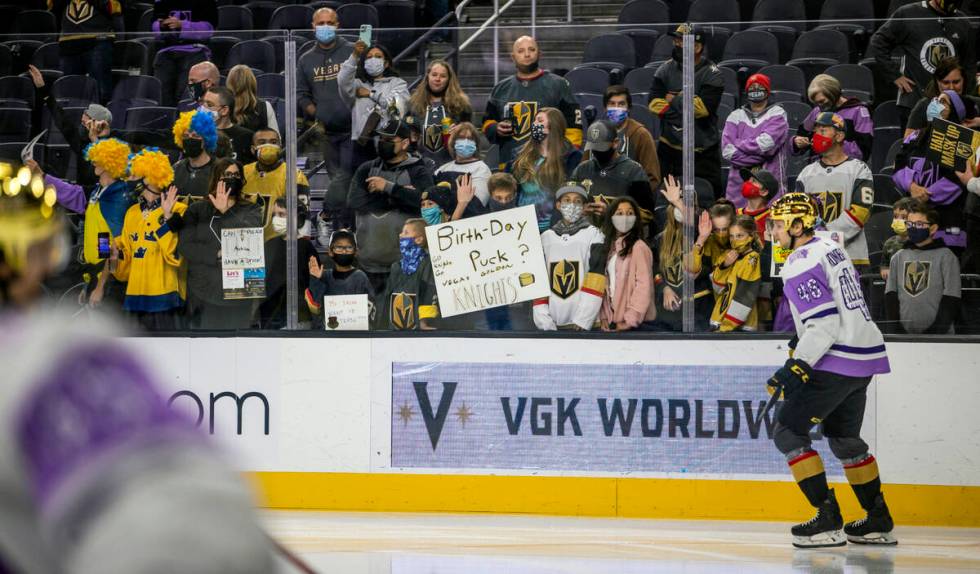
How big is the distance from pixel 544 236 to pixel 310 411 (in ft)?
6.28

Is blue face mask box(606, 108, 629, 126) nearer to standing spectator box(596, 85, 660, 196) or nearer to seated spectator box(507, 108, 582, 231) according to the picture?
standing spectator box(596, 85, 660, 196)

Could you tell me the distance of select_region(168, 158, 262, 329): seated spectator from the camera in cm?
845

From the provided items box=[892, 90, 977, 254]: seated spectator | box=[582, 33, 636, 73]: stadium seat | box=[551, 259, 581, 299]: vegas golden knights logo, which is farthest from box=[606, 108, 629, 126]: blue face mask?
box=[892, 90, 977, 254]: seated spectator

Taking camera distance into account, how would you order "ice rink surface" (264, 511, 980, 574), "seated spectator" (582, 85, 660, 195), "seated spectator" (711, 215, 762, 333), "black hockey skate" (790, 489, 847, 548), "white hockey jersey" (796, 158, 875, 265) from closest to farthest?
"ice rink surface" (264, 511, 980, 574), "black hockey skate" (790, 489, 847, 548), "white hockey jersey" (796, 158, 875, 265), "seated spectator" (711, 215, 762, 333), "seated spectator" (582, 85, 660, 195)

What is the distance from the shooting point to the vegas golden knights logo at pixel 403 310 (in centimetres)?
832


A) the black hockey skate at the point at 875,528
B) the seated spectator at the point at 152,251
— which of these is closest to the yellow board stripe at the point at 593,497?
the black hockey skate at the point at 875,528

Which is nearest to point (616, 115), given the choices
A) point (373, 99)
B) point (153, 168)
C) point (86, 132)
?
point (373, 99)

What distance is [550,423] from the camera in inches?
321

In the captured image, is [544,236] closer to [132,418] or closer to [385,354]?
[385,354]

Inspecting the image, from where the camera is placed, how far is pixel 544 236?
8109 mm

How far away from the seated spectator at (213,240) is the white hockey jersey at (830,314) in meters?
3.57

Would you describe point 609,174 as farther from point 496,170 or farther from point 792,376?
point 792,376

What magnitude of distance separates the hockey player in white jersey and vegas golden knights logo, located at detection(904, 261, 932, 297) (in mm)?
630

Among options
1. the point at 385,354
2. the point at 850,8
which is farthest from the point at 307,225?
the point at 850,8
